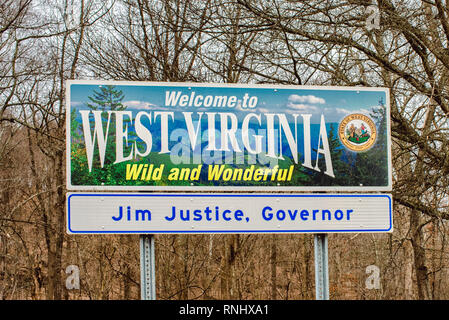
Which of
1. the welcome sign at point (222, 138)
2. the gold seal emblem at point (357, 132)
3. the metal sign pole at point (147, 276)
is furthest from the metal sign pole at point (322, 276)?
the metal sign pole at point (147, 276)

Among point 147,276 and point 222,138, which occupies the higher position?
point 222,138

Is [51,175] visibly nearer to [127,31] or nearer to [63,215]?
[63,215]

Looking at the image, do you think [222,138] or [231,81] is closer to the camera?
[222,138]

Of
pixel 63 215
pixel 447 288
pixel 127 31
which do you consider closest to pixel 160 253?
pixel 63 215

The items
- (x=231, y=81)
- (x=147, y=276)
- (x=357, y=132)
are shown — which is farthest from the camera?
(x=231, y=81)

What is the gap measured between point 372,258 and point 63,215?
10.8 metres

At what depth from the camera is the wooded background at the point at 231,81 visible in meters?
7.91

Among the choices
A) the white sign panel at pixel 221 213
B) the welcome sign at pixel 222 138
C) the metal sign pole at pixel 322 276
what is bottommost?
the metal sign pole at pixel 322 276

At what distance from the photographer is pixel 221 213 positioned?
16.1 feet

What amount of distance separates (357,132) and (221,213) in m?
1.44

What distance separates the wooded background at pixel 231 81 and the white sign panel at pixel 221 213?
8.45 ft

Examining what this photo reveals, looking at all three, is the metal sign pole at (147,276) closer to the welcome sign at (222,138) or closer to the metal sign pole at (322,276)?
the welcome sign at (222,138)

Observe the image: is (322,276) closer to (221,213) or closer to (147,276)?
(221,213)

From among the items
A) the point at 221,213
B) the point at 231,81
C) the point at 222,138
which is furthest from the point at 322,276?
the point at 231,81
